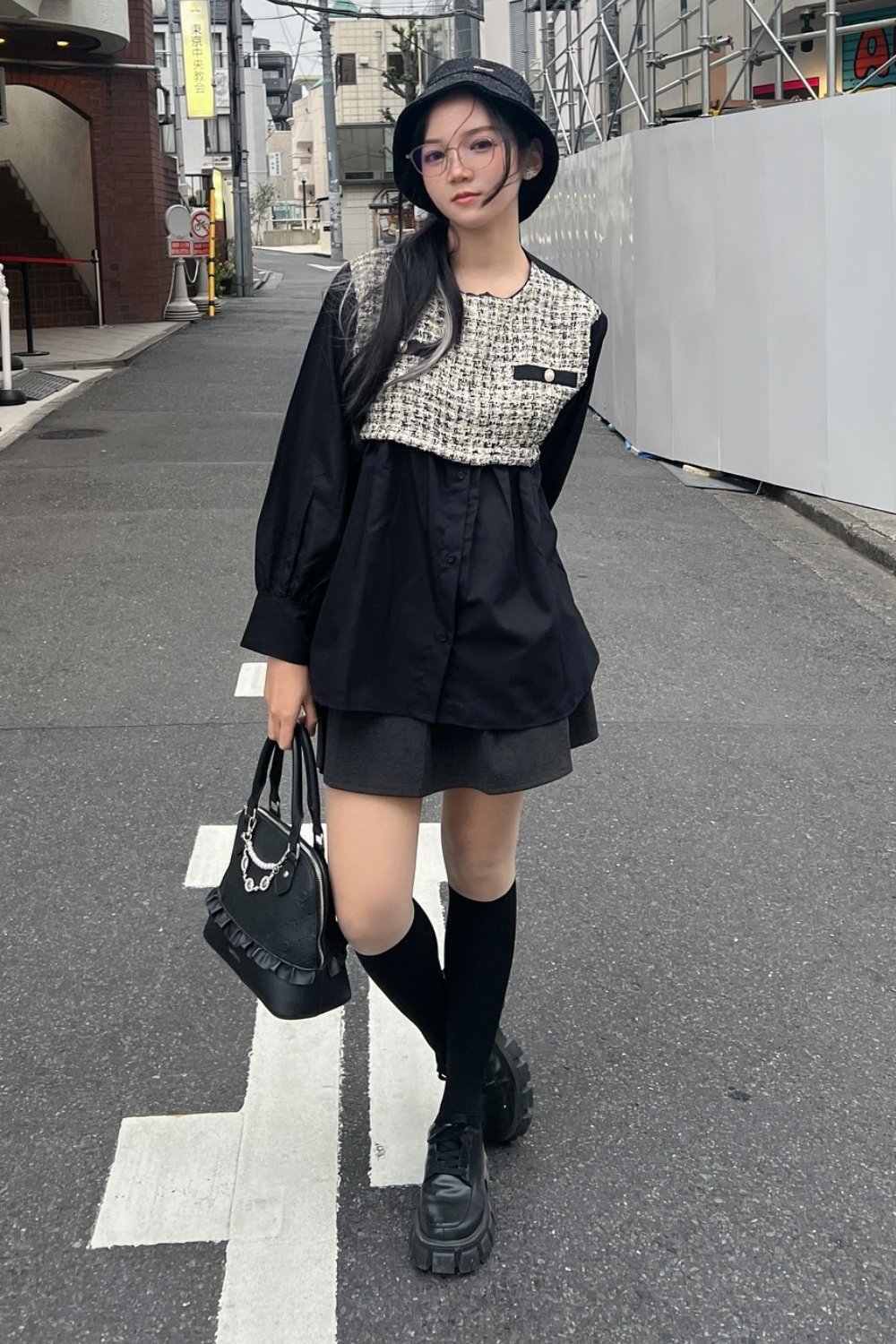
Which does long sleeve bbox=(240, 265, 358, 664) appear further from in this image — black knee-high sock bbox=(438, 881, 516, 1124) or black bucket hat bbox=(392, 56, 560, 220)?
black knee-high sock bbox=(438, 881, 516, 1124)

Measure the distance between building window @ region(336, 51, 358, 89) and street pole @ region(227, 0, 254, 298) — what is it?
42655 mm

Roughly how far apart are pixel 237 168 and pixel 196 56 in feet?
24.8

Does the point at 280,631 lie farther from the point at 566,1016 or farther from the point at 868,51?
the point at 868,51

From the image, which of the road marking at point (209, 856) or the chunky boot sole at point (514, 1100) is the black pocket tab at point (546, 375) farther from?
the road marking at point (209, 856)

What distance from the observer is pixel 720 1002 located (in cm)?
352

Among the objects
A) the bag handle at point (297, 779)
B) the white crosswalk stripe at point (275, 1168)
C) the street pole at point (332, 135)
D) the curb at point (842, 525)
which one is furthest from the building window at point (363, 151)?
the bag handle at point (297, 779)

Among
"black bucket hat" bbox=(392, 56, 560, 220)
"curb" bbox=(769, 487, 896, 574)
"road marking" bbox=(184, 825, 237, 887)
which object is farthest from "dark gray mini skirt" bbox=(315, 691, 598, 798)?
"curb" bbox=(769, 487, 896, 574)

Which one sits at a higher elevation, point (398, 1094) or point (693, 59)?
point (693, 59)

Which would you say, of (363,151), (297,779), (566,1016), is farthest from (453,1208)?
(363,151)

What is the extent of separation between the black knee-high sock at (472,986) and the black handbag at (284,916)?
0.66 ft

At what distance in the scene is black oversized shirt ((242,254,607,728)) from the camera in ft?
7.81

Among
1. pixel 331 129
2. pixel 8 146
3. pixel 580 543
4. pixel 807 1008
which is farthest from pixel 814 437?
pixel 331 129

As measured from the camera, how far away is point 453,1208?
2564 mm

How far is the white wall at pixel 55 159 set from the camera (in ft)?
80.4
